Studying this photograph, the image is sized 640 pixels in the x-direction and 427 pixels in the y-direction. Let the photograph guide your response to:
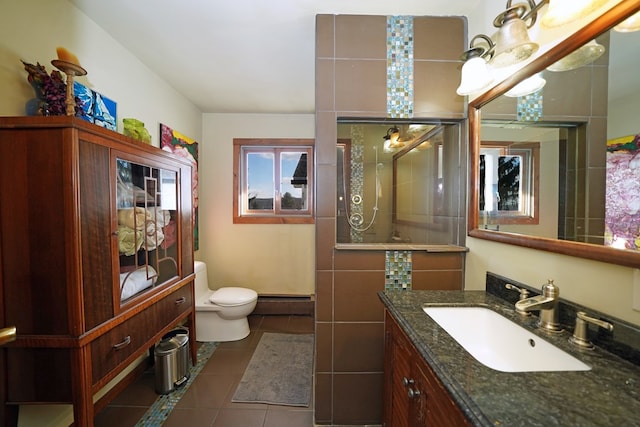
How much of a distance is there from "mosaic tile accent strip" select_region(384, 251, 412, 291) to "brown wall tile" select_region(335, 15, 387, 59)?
121cm

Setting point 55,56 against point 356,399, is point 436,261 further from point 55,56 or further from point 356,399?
point 55,56

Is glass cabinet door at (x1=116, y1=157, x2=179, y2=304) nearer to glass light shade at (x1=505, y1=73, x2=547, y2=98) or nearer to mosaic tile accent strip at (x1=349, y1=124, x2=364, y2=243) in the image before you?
mosaic tile accent strip at (x1=349, y1=124, x2=364, y2=243)

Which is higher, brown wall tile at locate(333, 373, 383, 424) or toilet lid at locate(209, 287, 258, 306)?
toilet lid at locate(209, 287, 258, 306)

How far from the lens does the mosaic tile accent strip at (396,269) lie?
151 centimetres

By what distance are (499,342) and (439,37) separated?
1.69 metres

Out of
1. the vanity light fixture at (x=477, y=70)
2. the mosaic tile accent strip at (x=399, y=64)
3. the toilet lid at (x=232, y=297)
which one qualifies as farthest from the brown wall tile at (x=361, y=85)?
the toilet lid at (x=232, y=297)

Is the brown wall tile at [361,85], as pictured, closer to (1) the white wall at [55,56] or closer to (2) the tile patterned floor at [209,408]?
(1) the white wall at [55,56]

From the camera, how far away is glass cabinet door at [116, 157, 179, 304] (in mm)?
1268

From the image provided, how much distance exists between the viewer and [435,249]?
1514mm

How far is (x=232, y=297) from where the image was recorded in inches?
93.8

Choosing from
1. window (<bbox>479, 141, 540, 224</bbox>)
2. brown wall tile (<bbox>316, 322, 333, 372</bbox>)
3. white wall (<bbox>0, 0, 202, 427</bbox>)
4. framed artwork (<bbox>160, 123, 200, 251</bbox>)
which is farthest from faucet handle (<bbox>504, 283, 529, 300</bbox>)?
white wall (<bbox>0, 0, 202, 427</bbox>)

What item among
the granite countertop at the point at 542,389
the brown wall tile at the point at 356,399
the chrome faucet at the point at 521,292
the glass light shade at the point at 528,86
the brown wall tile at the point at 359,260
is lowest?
the brown wall tile at the point at 356,399

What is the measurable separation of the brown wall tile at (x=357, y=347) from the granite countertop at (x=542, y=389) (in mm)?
734

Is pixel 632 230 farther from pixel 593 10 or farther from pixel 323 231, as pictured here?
pixel 323 231
